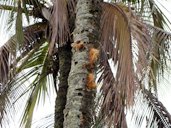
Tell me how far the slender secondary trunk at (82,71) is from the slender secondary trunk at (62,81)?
1.24 meters

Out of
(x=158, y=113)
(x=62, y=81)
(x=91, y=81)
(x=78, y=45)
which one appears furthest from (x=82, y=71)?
(x=158, y=113)

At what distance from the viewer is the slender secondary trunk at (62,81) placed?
26.0 feet

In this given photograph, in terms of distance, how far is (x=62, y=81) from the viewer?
815 cm

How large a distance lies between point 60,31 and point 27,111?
134 inches

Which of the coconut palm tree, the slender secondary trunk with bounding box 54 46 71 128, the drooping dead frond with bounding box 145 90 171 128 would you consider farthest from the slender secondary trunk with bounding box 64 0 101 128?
the drooping dead frond with bounding box 145 90 171 128

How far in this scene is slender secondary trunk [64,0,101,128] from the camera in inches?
244

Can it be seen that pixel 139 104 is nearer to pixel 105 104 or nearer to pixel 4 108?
pixel 105 104

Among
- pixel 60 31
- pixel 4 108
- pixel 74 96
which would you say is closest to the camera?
pixel 74 96

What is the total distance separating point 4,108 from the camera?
841 cm

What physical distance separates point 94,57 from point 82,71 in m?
0.26

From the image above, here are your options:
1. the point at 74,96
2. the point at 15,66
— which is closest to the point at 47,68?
the point at 15,66

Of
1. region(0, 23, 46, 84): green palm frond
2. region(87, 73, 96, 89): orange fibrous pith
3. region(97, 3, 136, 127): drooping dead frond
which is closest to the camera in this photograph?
region(97, 3, 136, 127): drooping dead frond

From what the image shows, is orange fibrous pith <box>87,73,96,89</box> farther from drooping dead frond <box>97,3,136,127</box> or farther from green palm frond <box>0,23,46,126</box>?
green palm frond <box>0,23,46,126</box>

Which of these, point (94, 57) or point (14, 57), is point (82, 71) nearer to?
point (94, 57)
